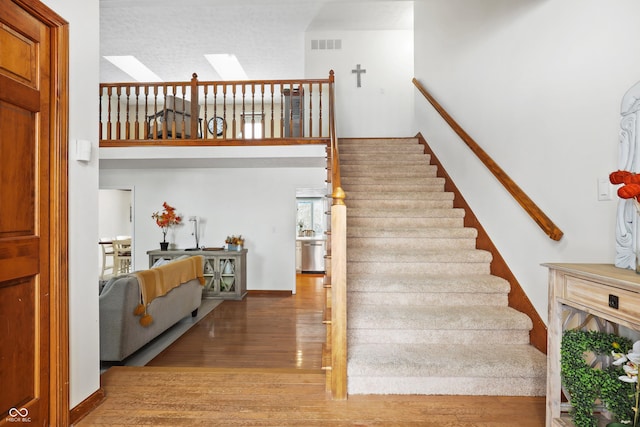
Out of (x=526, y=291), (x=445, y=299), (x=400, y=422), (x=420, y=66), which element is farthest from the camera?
(x=420, y=66)

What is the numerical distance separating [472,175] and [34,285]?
3.45 metres

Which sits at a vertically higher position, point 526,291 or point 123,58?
point 123,58

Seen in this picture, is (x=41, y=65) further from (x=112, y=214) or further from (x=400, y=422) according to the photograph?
(x=112, y=214)

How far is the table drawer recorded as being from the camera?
135 cm

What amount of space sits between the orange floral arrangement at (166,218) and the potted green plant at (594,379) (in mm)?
6148

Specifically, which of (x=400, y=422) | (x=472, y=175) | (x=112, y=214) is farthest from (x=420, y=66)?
(x=112, y=214)

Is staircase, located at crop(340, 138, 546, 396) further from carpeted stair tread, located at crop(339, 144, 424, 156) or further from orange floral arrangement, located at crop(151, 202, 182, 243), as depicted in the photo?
orange floral arrangement, located at crop(151, 202, 182, 243)

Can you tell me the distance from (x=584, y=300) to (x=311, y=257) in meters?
7.59

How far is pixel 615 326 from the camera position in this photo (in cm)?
178

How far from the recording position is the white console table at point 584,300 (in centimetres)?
137

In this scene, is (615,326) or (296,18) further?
(296,18)

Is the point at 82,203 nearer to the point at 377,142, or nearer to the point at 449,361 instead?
the point at 449,361

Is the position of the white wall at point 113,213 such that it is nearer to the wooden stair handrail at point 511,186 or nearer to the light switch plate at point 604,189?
the wooden stair handrail at point 511,186

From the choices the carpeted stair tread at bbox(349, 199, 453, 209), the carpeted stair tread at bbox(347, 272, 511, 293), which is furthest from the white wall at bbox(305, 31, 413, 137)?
the carpeted stair tread at bbox(347, 272, 511, 293)
